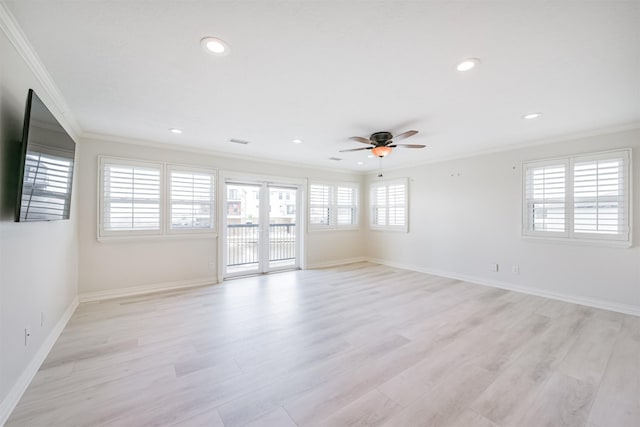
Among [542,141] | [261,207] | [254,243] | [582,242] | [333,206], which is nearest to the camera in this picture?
[582,242]

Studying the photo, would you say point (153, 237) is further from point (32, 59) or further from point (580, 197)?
point (580, 197)

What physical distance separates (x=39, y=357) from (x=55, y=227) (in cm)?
128

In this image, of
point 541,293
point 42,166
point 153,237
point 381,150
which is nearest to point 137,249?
point 153,237

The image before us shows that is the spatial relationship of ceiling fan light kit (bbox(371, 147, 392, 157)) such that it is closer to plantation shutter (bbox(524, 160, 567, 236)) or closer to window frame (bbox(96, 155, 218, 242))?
plantation shutter (bbox(524, 160, 567, 236))

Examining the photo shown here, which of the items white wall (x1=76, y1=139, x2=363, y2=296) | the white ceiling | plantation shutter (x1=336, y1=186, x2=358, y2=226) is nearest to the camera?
the white ceiling

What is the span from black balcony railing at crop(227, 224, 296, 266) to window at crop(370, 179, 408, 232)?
7.40ft

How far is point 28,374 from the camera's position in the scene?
209 cm

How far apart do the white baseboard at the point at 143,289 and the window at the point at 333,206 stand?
8.72 ft

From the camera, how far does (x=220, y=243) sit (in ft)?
16.9

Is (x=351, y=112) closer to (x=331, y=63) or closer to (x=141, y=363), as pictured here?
(x=331, y=63)

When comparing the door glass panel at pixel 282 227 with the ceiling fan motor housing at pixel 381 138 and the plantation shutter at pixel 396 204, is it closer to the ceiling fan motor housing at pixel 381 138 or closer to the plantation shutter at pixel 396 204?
the plantation shutter at pixel 396 204

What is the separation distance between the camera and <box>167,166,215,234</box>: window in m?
4.66

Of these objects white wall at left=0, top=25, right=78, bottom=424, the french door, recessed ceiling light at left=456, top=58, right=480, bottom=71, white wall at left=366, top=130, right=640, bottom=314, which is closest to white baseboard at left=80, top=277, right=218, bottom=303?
the french door

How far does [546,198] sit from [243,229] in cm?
555
